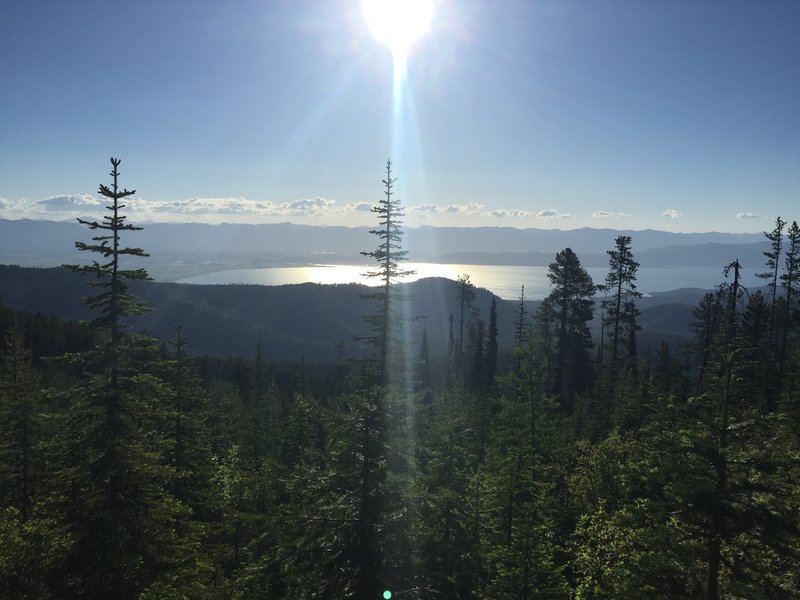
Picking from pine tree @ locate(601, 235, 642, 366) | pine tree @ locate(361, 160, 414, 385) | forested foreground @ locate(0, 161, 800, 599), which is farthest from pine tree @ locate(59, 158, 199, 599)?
pine tree @ locate(601, 235, 642, 366)

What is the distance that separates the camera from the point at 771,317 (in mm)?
44156

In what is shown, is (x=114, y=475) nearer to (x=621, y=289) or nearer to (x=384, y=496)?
(x=384, y=496)

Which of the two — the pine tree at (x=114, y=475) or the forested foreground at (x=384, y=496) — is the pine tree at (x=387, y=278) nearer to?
the forested foreground at (x=384, y=496)

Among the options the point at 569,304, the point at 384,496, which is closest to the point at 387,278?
the point at 384,496

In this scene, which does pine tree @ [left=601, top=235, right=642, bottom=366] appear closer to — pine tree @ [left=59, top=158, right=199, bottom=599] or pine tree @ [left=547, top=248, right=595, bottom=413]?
pine tree @ [left=547, top=248, right=595, bottom=413]

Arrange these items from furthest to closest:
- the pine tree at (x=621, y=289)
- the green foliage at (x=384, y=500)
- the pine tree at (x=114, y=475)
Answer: the pine tree at (x=621, y=289)
the pine tree at (x=114, y=475)
the green foliage at (x=384, y=500)

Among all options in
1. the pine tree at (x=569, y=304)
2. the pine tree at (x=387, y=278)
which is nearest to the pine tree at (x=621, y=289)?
the pine tree at (x=569, y=304)

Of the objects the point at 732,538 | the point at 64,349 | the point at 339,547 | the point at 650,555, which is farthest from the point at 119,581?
the point at 64,349

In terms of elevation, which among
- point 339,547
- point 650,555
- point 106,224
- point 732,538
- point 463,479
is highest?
point 106,224

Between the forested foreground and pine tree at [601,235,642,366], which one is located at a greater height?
pine tree at [601,235,642,366]

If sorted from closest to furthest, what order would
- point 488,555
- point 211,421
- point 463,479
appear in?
point 488,555 → point 463,479 → point 211,421

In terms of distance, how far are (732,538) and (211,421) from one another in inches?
1841

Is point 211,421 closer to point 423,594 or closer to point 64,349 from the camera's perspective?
point 423,594

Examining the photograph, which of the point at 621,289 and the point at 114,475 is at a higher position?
the point at 621,289
